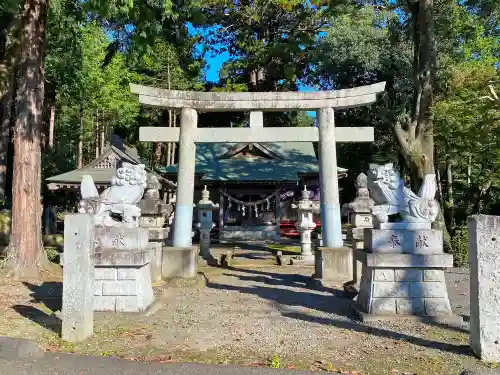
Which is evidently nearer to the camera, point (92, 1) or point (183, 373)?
point (183, 373)

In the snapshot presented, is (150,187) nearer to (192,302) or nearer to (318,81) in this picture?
(192,302)

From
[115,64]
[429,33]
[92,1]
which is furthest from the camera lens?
[115,64]

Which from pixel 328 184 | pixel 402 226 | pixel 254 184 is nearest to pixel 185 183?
pixel 328 184

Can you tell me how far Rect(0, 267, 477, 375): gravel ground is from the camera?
4.66 meters

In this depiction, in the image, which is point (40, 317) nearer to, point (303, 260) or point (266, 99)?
point (266, 99)

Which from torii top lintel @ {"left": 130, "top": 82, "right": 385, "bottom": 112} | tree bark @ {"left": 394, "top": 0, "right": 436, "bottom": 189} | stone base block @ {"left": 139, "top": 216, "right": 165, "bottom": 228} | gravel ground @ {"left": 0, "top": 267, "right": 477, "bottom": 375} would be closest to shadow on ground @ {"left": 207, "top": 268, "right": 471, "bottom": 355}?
gravel ground @ {"left": 0, "top": 267, "right": 477, "bottom": 375}

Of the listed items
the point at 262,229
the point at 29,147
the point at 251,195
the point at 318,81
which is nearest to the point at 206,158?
the point at 251,195

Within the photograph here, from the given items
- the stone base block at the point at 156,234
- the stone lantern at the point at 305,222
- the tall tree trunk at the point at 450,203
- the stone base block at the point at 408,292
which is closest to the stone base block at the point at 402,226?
the stone base block at the point at 408,292

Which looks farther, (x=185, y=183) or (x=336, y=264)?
(x=185, y=183)

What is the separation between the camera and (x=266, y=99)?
10477 millimetres

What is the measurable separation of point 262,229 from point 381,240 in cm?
1500

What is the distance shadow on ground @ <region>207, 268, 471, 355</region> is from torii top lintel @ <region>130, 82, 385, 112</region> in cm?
413

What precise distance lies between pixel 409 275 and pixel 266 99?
5.70 metres

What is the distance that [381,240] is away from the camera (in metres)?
6.41
